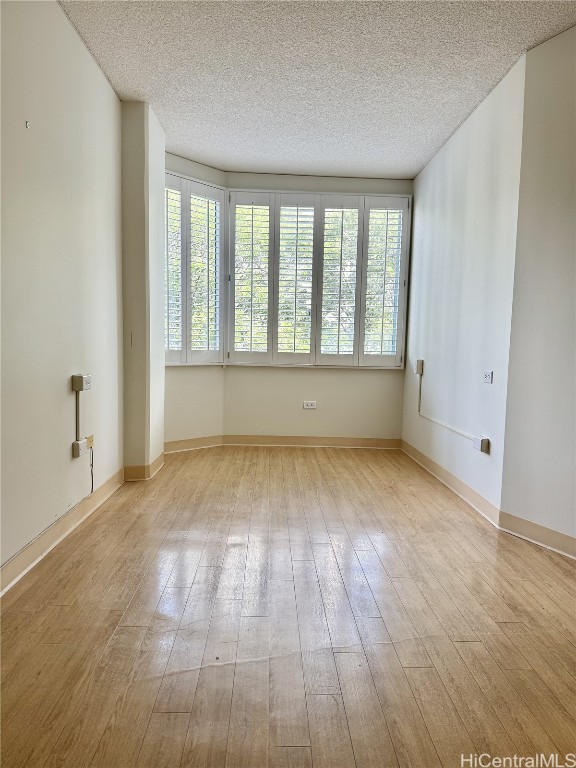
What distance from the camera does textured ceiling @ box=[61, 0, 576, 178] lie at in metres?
2.92

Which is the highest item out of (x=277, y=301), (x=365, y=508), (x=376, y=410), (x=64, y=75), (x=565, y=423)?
(x=64, y=75)

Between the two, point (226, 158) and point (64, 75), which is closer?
point (64, 75)

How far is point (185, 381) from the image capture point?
5629 millimetres

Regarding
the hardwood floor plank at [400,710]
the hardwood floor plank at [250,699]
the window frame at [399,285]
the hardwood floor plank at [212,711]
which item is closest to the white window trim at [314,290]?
the window frame at [399,285]

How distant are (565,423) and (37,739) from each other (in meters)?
2.98

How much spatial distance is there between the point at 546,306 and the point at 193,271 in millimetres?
3617

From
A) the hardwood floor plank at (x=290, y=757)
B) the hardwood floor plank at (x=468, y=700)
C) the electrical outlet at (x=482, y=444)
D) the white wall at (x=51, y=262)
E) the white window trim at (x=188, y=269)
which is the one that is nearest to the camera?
the hardwood floor plank at (x=290, y=757)

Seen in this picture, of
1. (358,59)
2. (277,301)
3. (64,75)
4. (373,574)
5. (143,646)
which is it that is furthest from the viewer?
(277,301)

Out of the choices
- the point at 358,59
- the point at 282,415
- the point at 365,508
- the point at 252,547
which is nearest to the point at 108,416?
the point at 252,547

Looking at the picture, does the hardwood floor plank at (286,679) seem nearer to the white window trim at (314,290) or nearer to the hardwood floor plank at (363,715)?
the hardwood floor plank at (363,715)

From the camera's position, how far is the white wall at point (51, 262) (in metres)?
2.45

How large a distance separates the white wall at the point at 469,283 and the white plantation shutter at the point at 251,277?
5.56 feet

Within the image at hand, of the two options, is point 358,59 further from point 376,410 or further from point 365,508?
point 376,410

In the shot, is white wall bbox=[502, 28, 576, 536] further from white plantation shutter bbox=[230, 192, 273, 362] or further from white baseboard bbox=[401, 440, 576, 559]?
white plantation shutter bbox=[230, 192, 273, 362]
